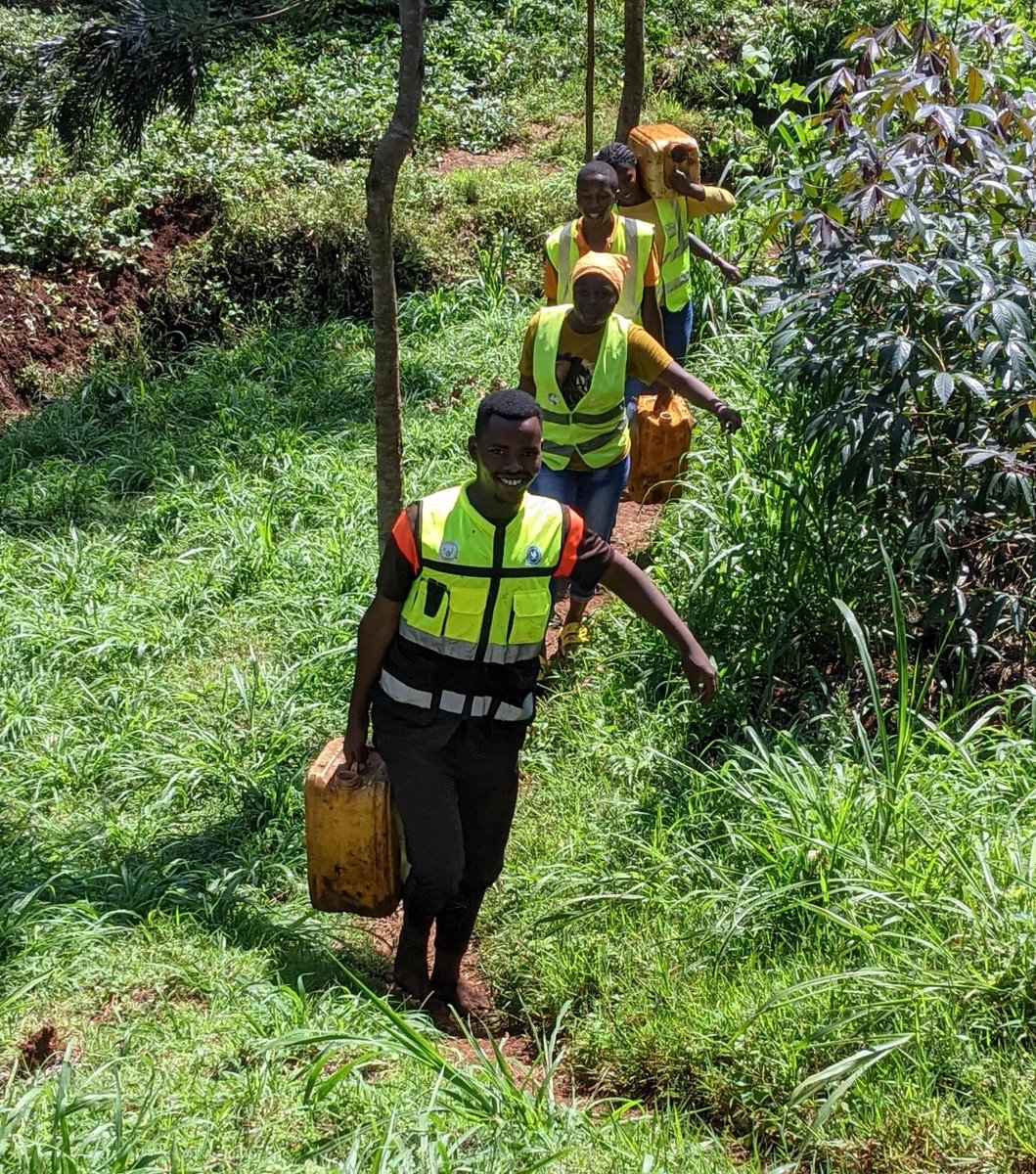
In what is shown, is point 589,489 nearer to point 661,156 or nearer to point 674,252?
point 674,252

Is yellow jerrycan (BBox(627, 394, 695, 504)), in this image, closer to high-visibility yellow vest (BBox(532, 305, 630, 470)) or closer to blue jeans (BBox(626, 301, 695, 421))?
high-visibility yellow vest (BBox(532, 305, 630, 470))

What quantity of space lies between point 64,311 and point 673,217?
12.1 feet

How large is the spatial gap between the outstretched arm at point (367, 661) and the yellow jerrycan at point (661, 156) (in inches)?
A: 151

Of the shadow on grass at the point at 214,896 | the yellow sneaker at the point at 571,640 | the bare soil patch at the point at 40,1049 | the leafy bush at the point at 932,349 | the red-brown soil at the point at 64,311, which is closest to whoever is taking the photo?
the bare soil patch at the point at 40,1049

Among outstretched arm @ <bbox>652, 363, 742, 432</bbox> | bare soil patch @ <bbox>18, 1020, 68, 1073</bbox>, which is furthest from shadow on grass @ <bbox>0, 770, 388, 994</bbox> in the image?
outstretched arm @ <bbox>652, 363, 742, 432</bbox>

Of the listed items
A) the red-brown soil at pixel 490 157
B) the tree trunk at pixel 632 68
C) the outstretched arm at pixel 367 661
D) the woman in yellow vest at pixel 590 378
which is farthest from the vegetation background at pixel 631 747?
the red-brown soil at pixel 490 157

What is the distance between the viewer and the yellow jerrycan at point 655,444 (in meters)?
5.89

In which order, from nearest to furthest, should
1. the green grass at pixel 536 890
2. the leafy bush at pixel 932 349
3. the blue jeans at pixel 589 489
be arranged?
the green grass at pixel 536 890, the leafy bush at pixel 932 349, the blue jeans at pixel 589 489

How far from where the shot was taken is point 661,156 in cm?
679

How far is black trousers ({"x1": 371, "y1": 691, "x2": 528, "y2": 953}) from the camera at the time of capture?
12.1 ft

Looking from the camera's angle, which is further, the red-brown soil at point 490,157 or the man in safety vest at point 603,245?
the red-brown soil at point 490,157

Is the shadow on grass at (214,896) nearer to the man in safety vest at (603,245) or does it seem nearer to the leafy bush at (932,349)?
the leafy bush at (932,349)

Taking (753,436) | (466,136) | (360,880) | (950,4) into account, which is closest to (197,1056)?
(360,880)

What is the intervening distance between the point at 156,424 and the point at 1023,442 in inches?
184
